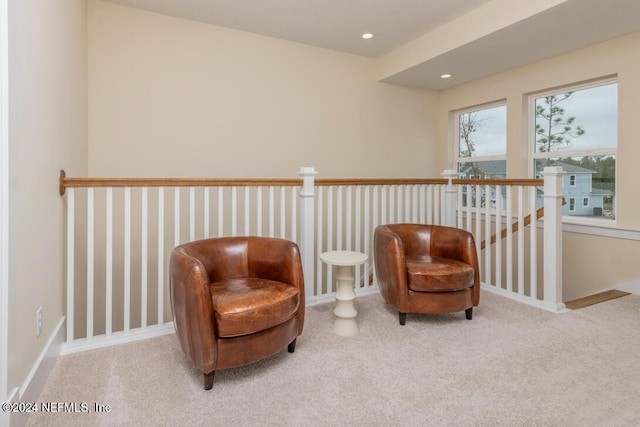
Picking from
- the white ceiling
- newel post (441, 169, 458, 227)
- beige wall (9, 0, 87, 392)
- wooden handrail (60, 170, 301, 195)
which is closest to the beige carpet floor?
beige wall (9, 0, 87, 392)

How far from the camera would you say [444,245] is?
2.92 m

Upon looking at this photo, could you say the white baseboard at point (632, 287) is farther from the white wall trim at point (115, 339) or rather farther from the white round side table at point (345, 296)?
the white wall trim at point (115, 339)

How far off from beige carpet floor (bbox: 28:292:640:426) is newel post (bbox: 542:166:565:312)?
30 cm

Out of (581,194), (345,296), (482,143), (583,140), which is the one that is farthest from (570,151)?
(345,296)

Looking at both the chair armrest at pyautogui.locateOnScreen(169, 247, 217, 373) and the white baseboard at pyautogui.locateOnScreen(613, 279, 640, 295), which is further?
the white baseboard at pyautogui.locateOnScreen(613, 279, 640, 295)

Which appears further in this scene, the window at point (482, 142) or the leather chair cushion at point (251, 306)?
the window at point (482, 142)

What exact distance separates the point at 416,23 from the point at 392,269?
8.42 feet

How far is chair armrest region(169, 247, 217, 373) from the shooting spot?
68.8 inches

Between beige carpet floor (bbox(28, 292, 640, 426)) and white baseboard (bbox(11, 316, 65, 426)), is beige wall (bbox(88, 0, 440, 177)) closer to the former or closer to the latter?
white baseboard (bbox(11, 316, 65, 426))

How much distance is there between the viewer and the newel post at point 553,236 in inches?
112

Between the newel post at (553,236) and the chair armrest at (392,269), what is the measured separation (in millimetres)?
1257

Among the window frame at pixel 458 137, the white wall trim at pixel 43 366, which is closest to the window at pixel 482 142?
the window frame at pixel 458 137

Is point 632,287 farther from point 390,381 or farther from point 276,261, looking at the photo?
point 276,261

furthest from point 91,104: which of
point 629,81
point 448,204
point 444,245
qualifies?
point 629,81
